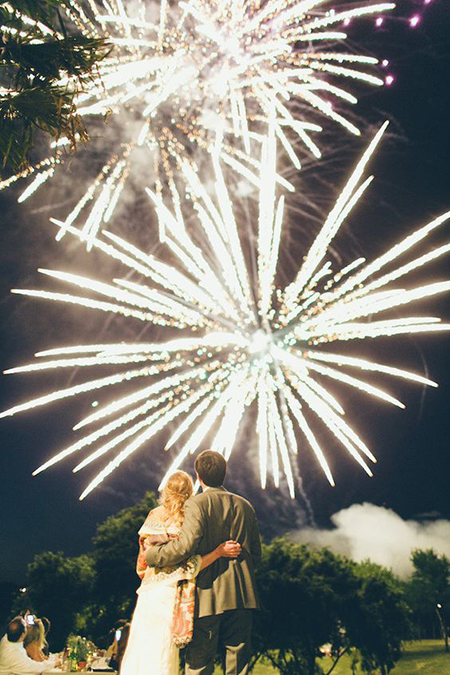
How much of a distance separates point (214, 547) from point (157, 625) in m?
0.68

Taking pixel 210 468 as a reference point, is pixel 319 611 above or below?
below

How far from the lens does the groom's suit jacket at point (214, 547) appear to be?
4.00m

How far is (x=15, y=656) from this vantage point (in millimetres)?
6699

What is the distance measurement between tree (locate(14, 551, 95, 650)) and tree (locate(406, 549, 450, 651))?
209ft

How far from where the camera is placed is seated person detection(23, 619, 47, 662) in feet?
22.6

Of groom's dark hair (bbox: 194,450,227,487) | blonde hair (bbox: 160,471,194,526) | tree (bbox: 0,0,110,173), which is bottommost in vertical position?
blonde hair (bbox: 160,471,194,526)

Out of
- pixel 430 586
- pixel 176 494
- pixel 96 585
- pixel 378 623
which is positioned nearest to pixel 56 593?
pixel 96 585

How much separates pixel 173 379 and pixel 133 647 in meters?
8.11

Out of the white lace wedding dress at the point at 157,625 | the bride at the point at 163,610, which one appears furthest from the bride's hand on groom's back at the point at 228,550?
the white lace wedding dress at the point at 157,625

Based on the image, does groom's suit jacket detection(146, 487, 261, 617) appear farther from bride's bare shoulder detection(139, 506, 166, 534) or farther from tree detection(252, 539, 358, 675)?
tree detection(252, 539, 358, 675)

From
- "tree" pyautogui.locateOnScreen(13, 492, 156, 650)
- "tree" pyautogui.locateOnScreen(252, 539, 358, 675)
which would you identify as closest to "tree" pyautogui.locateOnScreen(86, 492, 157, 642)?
"tree" pyautogui.locateOnScreen(13, 492, 156, 650)

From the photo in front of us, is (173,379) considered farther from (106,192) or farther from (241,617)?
(241,617)

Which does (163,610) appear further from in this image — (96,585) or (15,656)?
(96,585)

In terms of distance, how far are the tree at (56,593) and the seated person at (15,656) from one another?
4274 cm
